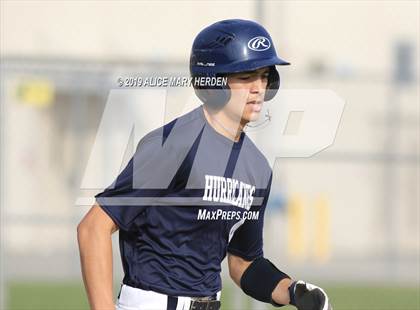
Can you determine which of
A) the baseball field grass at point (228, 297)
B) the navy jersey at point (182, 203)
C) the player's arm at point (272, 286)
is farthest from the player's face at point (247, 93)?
the baseball field grass at point (228, 297)

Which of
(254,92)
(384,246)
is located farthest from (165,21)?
(254,92)

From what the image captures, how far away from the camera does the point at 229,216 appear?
15.8 feet

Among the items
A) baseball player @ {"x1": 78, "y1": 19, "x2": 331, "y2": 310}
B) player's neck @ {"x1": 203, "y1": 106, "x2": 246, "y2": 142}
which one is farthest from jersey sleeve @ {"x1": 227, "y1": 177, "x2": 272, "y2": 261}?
player's neck @ {"x1": 203, "y1": 106, "x2": 246, "y2": 142}

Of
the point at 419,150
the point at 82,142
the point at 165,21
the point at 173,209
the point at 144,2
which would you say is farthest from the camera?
the point at 419,150

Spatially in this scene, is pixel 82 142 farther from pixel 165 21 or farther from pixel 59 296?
pixel 59 296

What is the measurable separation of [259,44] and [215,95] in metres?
0.27

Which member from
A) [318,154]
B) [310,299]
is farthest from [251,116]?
[318,154]

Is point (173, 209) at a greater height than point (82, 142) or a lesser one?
greater

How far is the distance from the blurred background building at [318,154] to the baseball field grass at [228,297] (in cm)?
148

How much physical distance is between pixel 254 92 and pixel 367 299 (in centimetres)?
864

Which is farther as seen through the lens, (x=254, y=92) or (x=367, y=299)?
(x=367, y=299)

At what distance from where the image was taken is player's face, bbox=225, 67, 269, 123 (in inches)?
186

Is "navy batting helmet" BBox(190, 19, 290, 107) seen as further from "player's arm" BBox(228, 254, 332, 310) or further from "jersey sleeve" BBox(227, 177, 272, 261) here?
"player's arm" BBox(228, 254, 332, 310)

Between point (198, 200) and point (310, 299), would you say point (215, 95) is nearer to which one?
point (198, 200)
